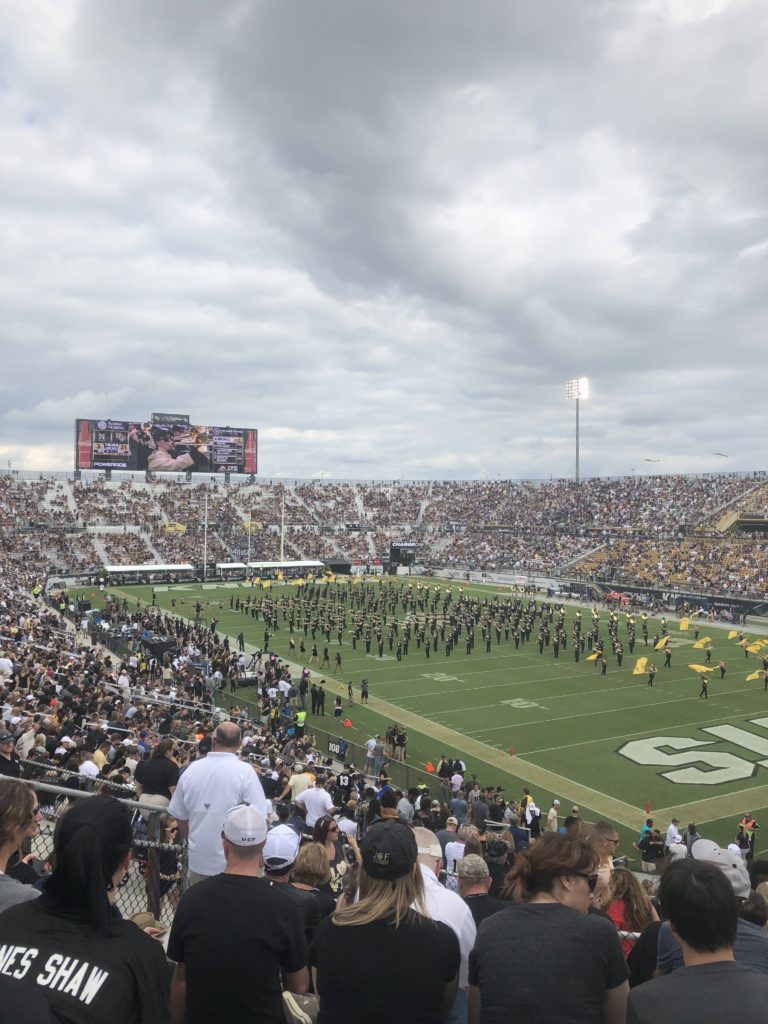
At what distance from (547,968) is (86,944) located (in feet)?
4.48

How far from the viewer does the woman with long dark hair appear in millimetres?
2111

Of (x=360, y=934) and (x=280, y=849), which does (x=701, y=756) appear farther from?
(x=360, y=934)

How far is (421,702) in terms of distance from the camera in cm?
2344

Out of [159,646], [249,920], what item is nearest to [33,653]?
[159,646]

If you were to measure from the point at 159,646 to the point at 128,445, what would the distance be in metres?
40.6

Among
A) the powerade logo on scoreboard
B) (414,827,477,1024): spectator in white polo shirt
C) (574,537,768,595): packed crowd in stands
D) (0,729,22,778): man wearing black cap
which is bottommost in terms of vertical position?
the powerade logo on scoreboard

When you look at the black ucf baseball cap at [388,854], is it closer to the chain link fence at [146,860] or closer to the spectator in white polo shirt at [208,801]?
the chain link fence at [146,860]

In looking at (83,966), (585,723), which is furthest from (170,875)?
(585,723)

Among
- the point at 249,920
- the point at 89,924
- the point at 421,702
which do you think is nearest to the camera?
the point at 89,924

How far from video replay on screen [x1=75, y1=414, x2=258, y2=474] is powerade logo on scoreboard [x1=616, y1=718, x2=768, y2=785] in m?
51.0

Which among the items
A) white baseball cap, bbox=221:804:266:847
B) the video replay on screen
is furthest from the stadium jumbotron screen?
white baseball cap, bbox=221:804:266:847

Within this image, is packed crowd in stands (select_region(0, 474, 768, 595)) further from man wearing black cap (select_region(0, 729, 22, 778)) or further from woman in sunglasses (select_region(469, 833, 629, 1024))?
woman in sunglasses (select_region(469, 833, 629, 1024))

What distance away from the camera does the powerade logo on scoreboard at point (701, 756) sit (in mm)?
17344

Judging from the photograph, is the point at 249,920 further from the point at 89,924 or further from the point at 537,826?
the point at 537,826
